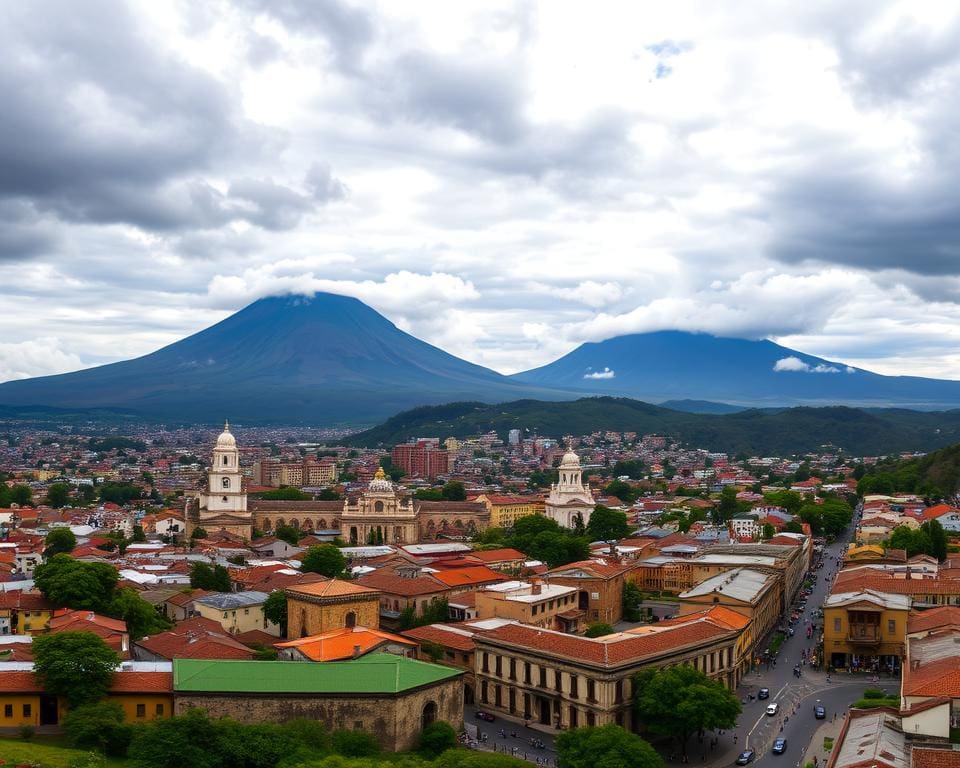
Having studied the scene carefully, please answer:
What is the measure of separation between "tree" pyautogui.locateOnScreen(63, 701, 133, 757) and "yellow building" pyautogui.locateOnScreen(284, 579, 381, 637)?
1132 centimetres

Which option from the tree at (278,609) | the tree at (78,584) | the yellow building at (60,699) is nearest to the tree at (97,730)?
the yellow building at (60,699)

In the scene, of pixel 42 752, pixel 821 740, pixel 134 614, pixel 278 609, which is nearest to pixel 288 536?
pixel 278 609

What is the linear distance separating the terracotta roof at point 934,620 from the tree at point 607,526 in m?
35.1

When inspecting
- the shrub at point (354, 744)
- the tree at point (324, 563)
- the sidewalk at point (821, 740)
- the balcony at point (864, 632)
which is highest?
the tree at point (324, 563)

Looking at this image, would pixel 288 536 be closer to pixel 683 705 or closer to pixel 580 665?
pixel 580 665

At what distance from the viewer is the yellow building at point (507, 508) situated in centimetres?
8925

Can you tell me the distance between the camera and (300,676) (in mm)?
29422

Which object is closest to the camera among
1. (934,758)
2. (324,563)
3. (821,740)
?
(934,758)

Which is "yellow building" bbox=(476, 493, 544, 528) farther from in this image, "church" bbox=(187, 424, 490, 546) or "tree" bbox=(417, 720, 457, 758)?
"tree" bbox=(417, 720, 457, 758)

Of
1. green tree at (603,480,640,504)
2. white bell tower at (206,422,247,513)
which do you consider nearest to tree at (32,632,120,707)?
white bell tower at (206,422,247,513)

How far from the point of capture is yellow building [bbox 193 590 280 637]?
4191 centimetres

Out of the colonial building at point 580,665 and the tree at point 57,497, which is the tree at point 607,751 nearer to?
the colonial building at point 580,665

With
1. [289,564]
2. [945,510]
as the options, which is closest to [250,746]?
[289,564]

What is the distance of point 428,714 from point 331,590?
10.2 m
